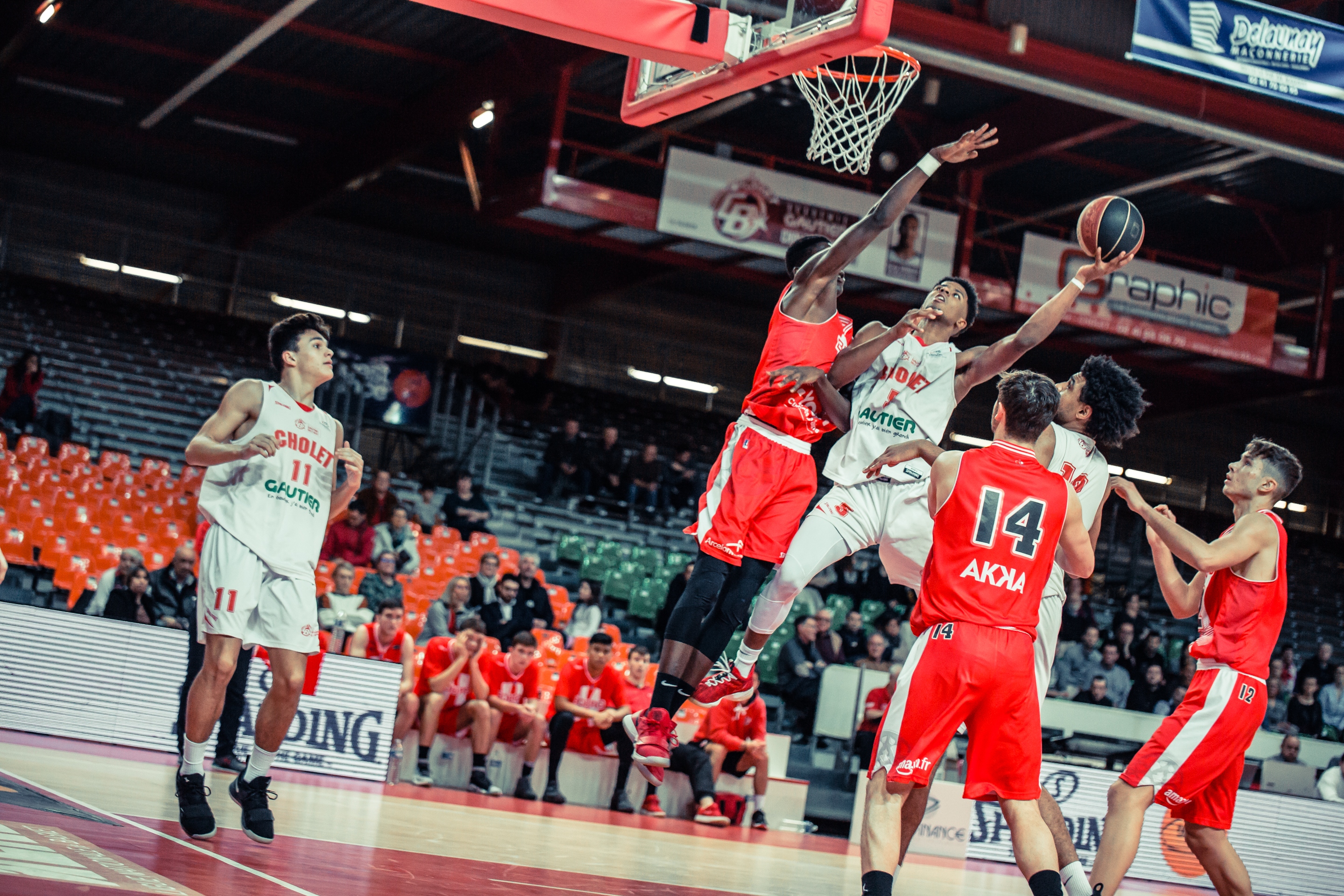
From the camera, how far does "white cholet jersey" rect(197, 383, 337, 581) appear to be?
6164 millimetres

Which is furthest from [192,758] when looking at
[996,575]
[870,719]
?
[870,719]

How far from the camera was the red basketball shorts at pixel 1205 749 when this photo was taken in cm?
609

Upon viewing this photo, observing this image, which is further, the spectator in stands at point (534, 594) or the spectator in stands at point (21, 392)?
the spectator in stands at point (21, 392)

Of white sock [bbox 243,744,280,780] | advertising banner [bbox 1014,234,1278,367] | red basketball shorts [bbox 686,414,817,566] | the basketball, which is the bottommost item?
white sock [bbox 243,744,280,780]

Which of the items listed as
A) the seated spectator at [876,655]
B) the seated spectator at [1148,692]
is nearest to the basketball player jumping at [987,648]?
the seated spectator at [876,655]

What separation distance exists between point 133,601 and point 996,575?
8478 mm

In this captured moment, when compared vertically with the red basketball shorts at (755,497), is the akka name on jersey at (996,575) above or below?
below

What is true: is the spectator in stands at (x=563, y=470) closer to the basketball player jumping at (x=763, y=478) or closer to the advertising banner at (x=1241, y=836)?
the advertising banner at (x=1241, y=836)

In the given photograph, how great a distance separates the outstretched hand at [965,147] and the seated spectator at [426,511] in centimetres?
1231

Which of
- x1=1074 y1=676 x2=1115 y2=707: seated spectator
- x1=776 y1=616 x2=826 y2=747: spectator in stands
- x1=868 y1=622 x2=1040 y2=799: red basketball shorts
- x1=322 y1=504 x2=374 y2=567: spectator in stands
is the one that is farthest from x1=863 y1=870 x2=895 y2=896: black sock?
x1=322 y1=504 x2=374 y2=567: spectator in stands

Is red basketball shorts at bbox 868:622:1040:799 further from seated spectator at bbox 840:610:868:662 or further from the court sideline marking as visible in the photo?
seated spectator at bbox 840:610:868:662

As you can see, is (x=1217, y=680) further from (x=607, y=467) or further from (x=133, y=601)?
(x=607, y=467)

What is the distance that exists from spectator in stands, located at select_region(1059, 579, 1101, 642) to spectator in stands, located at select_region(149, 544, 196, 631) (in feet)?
30.7

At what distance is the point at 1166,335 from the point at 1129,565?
3821mm
